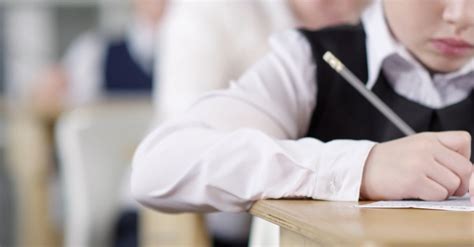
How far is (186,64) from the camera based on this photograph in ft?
5.79

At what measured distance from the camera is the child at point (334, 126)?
88cm

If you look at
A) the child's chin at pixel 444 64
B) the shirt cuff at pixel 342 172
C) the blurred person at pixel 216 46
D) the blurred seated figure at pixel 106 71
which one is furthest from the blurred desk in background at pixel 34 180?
the shirt cuff at pixel 342 172

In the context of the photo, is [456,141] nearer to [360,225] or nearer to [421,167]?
[421,167]

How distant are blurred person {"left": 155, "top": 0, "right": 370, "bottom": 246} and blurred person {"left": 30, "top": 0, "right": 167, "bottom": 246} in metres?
1.10

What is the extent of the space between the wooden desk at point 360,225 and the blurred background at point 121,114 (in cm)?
43

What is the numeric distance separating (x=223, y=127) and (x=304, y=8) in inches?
24.6

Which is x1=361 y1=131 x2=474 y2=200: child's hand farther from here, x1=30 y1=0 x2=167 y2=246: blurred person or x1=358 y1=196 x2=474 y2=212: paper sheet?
x1=30 y1=0 x2=167 y2=246: blurred person

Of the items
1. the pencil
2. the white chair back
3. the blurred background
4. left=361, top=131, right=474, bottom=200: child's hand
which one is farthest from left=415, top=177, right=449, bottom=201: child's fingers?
the white chair back

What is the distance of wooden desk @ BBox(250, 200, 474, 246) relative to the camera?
0.60m

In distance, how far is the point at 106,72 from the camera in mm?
3346

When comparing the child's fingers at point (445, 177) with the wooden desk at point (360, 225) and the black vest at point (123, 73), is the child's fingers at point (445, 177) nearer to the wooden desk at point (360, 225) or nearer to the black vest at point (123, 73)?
the wooden desk at point (360, 225)

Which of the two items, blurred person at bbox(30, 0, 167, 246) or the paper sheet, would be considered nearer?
the paper sheet

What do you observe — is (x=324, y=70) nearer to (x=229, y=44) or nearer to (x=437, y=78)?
(x=437, y=78)

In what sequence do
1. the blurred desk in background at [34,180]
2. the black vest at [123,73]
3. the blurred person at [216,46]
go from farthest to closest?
the black vest at [123,73], the blurred desk in background at [34,180], the blurred person at [216,46]
